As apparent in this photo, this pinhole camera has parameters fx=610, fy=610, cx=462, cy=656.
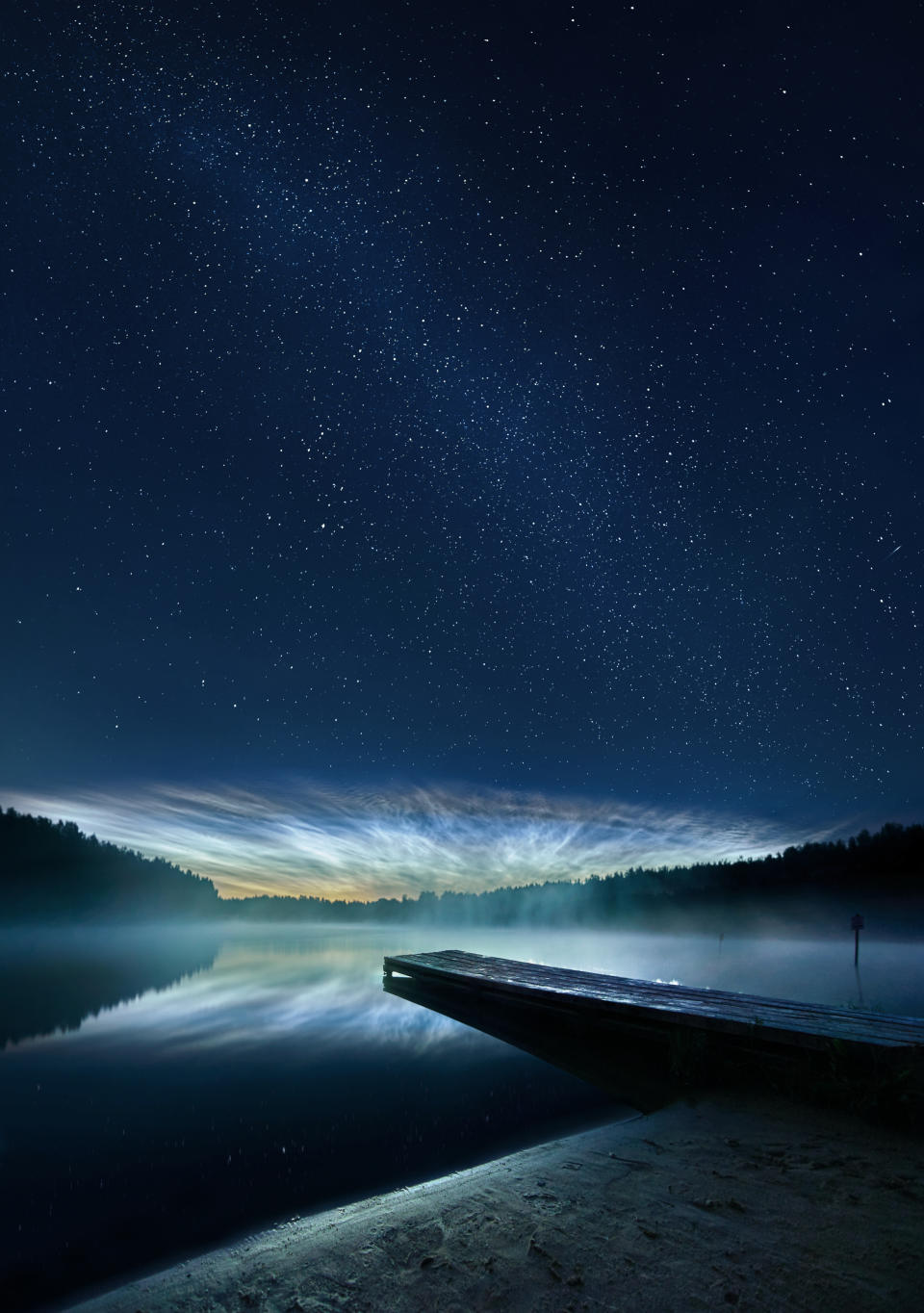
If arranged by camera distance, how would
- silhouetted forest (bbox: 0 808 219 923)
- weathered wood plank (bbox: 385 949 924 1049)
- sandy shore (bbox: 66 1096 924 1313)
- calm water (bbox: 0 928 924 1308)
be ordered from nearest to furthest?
sandy shore (bbox: 66 1096 924 1313) → weathered wood plank (bbox: 385 949 924 1049) → calm water (bbox: 0 928 924 1308) → silhouetted forest (bbox: 0 808 219 923)

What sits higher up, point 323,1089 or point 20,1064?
point 323,1089

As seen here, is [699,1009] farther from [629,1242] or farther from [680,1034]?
[629,1242]

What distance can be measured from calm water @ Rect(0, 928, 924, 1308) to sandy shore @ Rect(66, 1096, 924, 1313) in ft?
10.2

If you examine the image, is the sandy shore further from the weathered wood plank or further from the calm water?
the calm water

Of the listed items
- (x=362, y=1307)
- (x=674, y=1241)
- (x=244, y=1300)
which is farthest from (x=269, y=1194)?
(x=674, y=1241)

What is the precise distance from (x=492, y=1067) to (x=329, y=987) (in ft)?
64.4

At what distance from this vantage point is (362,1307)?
11.9ft

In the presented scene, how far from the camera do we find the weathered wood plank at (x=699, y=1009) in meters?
6.93

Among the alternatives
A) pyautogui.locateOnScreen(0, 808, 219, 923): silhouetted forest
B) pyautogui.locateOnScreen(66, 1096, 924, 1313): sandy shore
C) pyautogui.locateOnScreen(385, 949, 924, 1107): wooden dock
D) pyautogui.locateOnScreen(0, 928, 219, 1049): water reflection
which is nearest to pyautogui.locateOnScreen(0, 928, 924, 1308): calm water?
pyautogui.locateOnScreen(0, 928, 219, 1049): water reflection

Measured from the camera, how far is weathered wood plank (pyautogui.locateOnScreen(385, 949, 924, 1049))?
6934 millimetres

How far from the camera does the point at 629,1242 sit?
397cm

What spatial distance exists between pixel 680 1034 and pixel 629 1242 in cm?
470

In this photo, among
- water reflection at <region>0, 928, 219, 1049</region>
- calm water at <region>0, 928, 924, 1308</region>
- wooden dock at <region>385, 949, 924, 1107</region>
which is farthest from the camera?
water reflection at <region>0, 928, 219, 1049</region>

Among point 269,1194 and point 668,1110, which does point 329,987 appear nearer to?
point 269,1194
